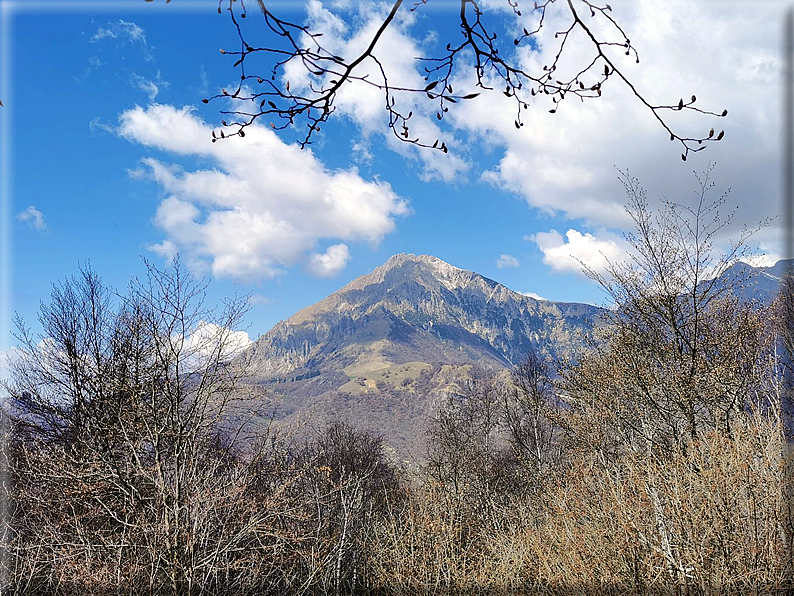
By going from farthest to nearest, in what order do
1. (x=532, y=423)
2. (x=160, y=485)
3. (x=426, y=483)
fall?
(x=532, y=423)
(x=426, y=483)
(x=160, y=485)

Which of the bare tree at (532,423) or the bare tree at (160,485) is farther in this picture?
the bare tree at (532,423)

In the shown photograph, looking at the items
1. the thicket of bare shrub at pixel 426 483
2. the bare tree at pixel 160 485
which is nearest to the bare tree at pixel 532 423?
the thicket of bare shrub at pixel 426 483

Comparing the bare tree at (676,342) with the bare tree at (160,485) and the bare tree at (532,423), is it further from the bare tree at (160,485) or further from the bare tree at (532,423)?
the bare tree at (532,423)

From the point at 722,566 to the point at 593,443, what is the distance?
23.0 ft

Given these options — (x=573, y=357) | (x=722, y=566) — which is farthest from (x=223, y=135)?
(x=573, y=357)

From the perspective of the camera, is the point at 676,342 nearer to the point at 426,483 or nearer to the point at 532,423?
the point at 426,483

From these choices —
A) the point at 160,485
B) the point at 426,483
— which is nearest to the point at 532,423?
the point at 426,483

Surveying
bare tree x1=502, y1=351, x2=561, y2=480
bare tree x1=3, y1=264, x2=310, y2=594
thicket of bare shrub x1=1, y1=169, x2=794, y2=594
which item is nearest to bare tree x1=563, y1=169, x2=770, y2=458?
thicket of bare shrub x1=1, y1=169, x2=794, y2=594

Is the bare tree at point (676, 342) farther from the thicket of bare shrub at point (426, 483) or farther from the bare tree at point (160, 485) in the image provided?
the bare tree at point (160, 485)

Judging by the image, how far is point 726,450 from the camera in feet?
20.0

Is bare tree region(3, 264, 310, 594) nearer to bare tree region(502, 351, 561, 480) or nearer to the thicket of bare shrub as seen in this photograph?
the thicket of bare shrub

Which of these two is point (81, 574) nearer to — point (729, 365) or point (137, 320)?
point (137, 320)

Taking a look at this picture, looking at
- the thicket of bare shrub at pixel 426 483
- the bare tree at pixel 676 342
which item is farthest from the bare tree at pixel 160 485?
the bare tree at pixel 676 342

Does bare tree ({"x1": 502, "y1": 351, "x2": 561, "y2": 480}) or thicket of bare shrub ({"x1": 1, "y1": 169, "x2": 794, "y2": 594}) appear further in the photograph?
bare tree ({"x1": 502, "y1": 351, "x2": 561, "y2": 480})
